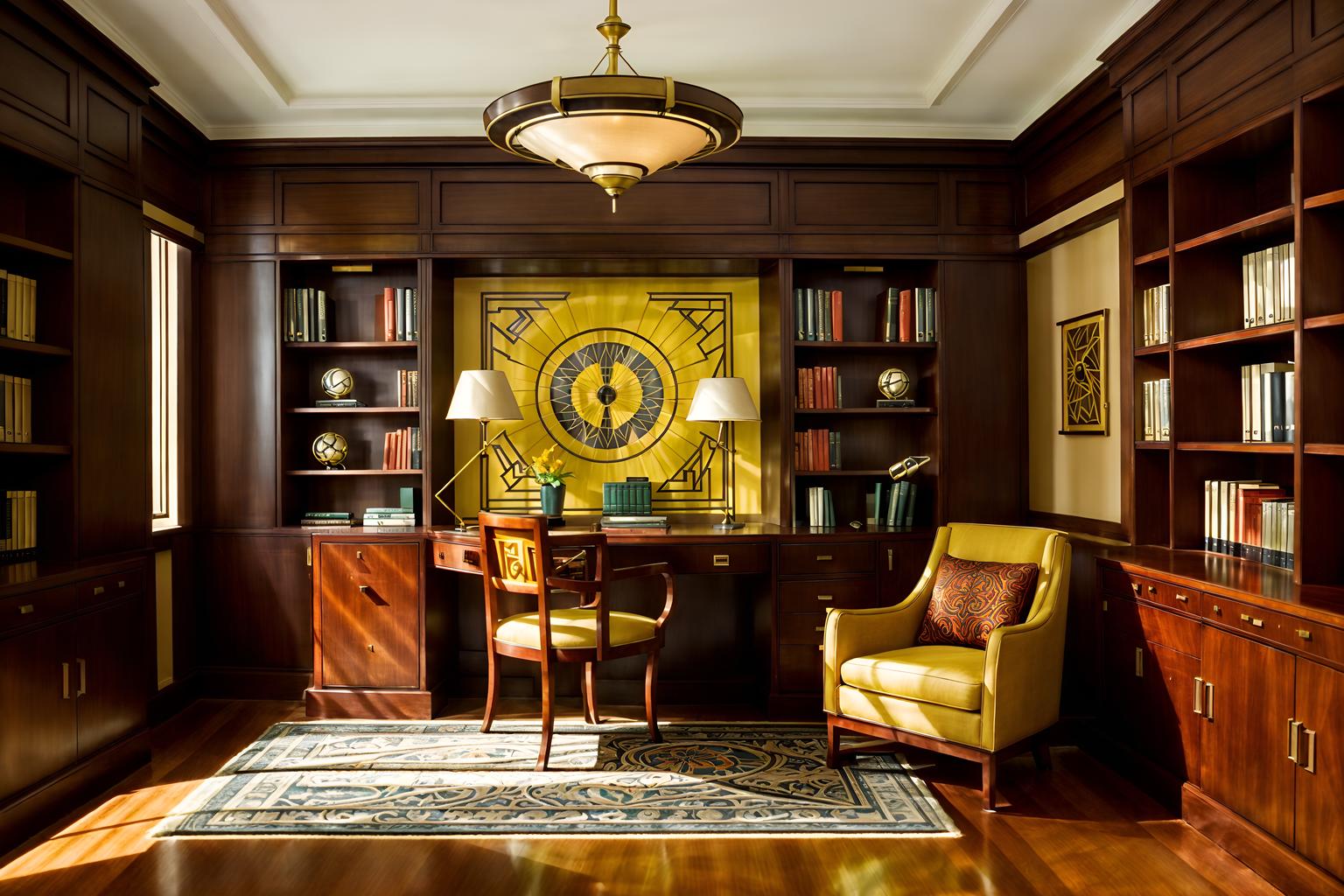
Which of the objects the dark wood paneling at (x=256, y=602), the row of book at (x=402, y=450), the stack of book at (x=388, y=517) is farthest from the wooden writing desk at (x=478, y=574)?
the row of book at (x=402, y=450)

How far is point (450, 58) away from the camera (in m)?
4.17

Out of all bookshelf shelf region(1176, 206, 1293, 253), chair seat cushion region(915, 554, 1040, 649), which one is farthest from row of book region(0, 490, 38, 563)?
bookshelf shelf region(1176, 206, 1293, 253)

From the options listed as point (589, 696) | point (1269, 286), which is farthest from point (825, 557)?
point (1269, 286)

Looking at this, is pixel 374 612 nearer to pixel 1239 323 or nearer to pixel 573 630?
pixel 573 630

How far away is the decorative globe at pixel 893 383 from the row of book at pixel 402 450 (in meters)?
2.46

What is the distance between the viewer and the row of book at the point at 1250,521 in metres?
3.22

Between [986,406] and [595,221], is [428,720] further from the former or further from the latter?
[986,406]

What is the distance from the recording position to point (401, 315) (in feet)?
16.1

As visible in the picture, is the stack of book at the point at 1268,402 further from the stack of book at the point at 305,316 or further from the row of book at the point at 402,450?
the stack of book at the point at 305,316

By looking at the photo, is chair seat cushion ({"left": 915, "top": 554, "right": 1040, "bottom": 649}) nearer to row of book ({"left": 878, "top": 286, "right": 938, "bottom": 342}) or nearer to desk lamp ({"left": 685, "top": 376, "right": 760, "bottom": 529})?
desk lamp ({"left": 685, "top": 376, "right": 760, "bottom": 529})

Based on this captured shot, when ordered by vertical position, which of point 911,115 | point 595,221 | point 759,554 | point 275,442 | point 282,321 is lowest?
point 759,554

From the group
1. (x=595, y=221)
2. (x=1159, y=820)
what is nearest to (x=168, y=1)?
(x=595, y=221)

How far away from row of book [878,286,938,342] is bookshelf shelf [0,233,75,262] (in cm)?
369

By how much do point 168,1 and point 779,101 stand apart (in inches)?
104
